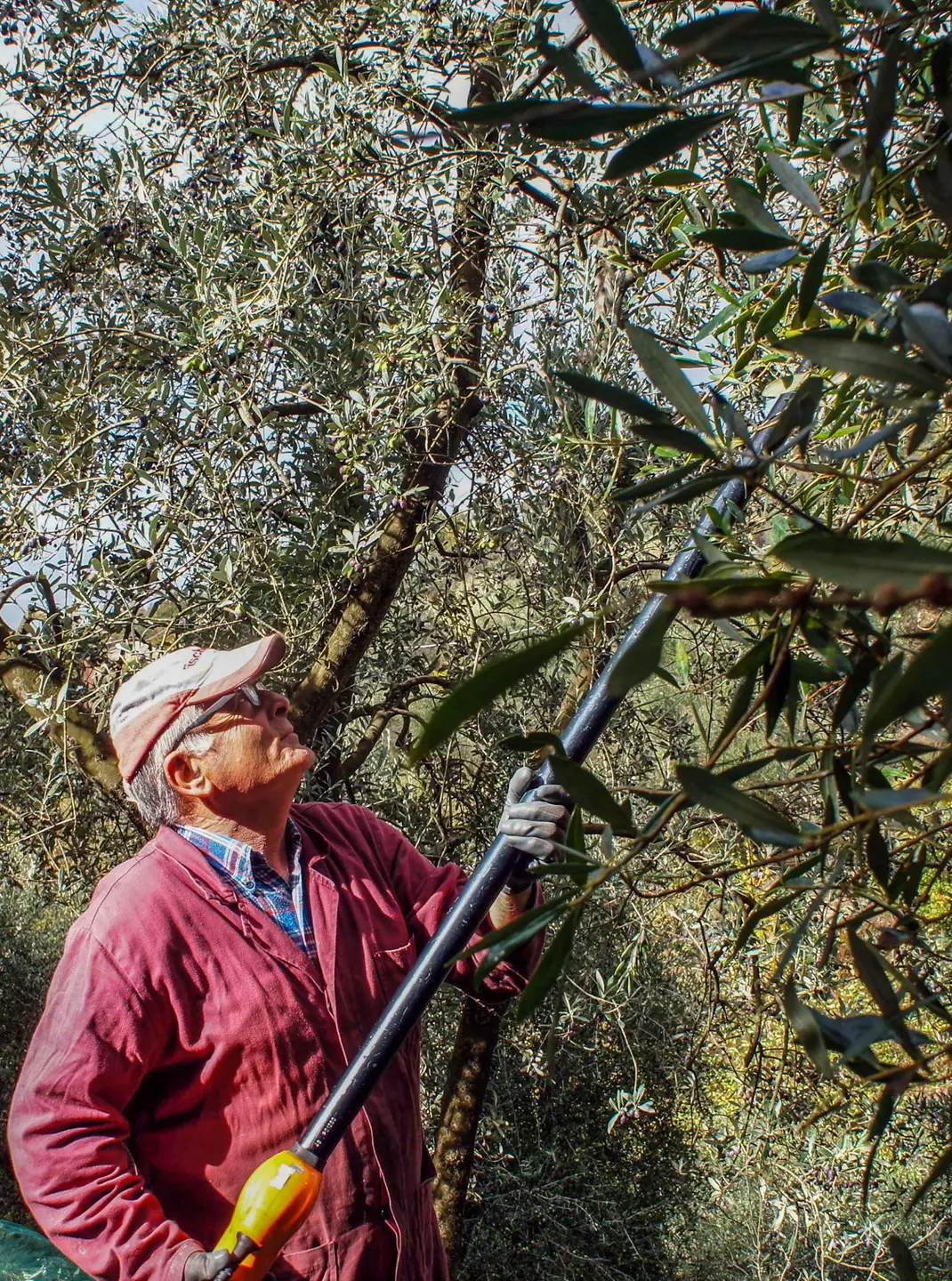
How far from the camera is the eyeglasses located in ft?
8.13

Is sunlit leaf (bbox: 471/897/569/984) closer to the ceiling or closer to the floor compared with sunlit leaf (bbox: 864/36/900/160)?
closer to the floor

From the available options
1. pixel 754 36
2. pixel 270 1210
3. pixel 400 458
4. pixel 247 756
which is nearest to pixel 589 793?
pixel 754 36

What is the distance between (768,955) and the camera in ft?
9.32

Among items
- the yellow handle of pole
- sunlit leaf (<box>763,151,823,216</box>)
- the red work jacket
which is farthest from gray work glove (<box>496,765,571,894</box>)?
sunlit leaf (<box>763,151,823,216</box>)

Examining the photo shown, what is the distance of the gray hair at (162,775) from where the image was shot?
2.48 meters

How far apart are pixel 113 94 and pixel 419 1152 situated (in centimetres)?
289

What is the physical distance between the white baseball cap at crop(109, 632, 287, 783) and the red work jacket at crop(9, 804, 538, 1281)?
255mm

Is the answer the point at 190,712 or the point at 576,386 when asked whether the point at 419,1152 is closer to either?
the point at 190,712

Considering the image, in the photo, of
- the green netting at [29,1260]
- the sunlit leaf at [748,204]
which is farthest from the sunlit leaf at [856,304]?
the green netting at [29,1260]

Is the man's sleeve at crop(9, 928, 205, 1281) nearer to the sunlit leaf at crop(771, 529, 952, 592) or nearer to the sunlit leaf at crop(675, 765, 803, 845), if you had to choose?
the sunlit leaf at crop(675, 765, 803, 845)

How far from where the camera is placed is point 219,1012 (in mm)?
2203

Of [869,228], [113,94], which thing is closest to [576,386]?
[869,228]

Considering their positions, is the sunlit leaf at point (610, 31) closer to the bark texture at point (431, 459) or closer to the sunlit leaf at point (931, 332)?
the sunlit leaf at point (931, 332)

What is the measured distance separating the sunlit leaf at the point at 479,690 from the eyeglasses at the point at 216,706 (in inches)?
76.1
